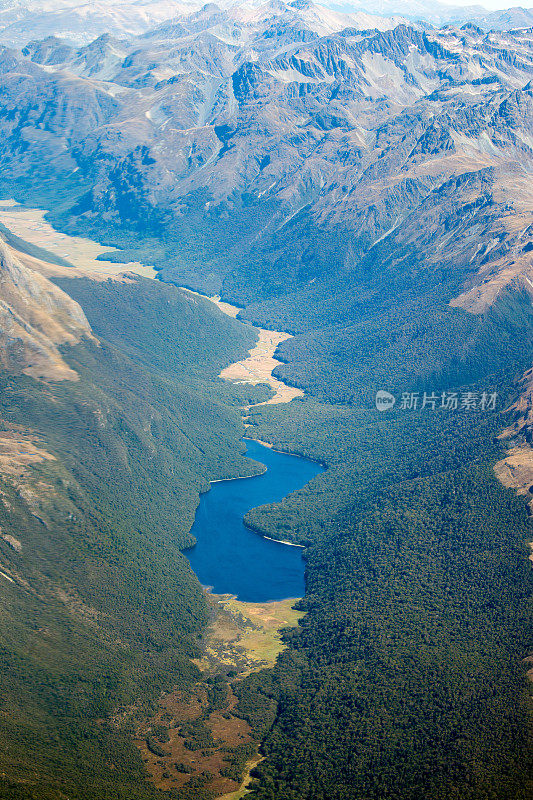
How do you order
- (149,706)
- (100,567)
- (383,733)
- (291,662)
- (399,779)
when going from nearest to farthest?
(399,779) → (383,733) → (149,706) → (291,662) → (100,567)

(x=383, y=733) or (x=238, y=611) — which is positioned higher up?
(x=238, y=611)

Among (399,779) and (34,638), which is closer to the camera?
(399,779)

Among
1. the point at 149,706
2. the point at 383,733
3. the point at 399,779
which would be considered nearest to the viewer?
the point at 399,779

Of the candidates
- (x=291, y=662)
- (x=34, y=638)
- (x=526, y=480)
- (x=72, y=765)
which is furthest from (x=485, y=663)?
(x=34, y=638)

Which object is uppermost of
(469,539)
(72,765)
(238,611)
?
(469,539)

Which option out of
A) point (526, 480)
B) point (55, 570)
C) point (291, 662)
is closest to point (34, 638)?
point (55, 570)

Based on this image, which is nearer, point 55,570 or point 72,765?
point 72,765

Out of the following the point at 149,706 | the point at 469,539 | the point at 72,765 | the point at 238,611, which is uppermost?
the point at 469,539

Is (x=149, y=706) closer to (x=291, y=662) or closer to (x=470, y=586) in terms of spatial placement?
(x=291, y=662)

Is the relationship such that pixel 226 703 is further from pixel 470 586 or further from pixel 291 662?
pixel 470 586
